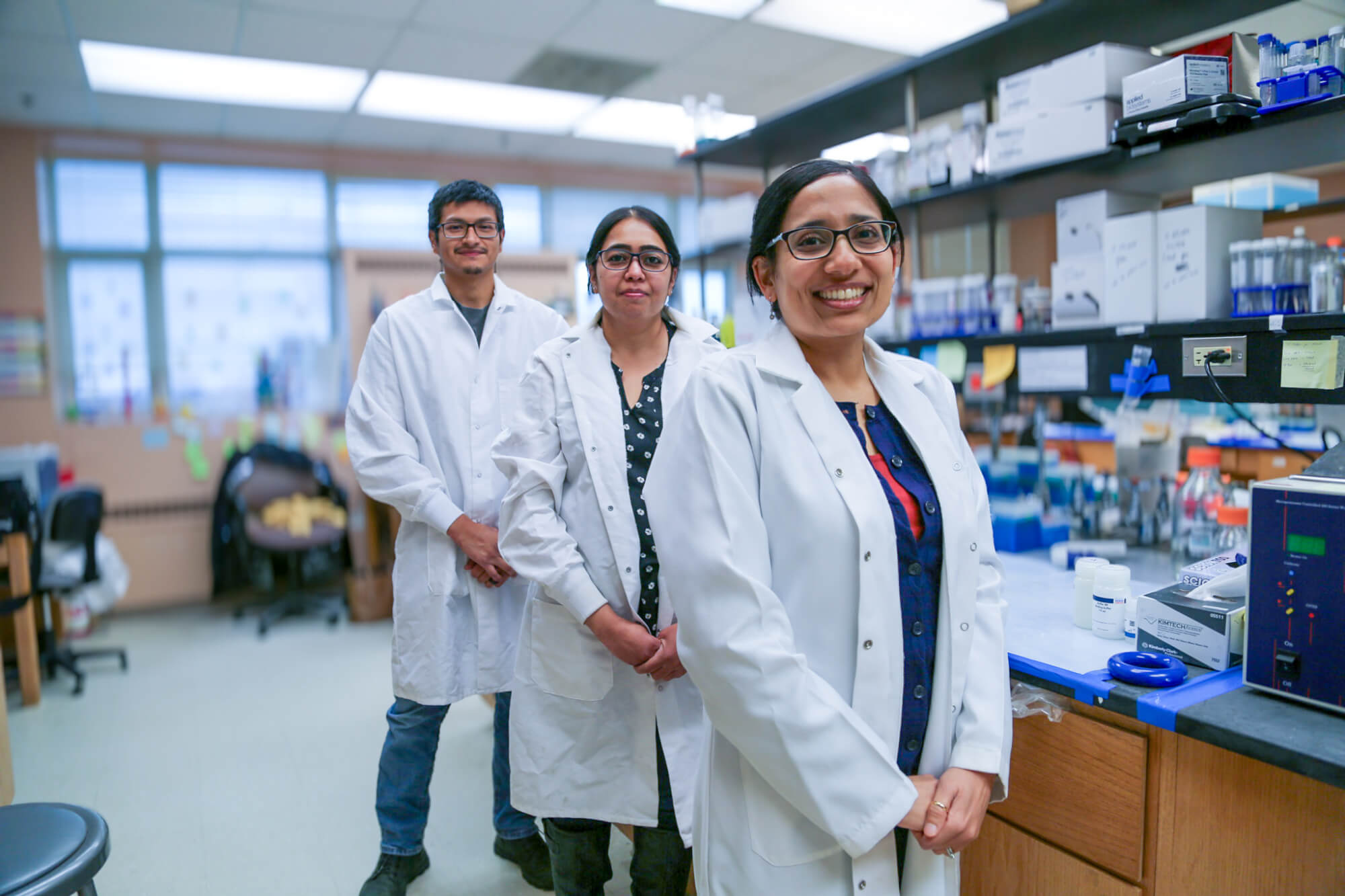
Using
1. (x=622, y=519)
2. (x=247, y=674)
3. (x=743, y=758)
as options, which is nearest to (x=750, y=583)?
(x=743, y=758)

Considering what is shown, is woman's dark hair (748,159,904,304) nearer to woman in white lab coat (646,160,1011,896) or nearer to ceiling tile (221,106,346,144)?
woman in white lab coat (646,160,1011,896)

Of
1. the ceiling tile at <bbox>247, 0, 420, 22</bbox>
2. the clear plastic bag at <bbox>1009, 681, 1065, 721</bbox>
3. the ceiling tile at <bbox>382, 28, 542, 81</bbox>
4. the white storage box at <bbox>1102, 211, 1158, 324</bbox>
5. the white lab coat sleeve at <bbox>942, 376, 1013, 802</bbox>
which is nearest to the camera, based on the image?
the white lab coat sleeve at <bbox>942, 376, 1013, 802</bbox>

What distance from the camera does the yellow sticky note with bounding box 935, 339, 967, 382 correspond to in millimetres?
2436

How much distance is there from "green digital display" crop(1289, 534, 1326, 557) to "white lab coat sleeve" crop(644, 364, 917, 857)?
2.19 ft

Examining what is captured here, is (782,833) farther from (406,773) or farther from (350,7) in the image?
(350,7)

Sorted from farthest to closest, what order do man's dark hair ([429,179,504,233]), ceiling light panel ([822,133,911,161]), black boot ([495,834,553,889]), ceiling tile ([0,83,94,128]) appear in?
ceiling tile ([0,83,94,128])
ceiling light panel ([822,133,911,161])
black boot ([495,834,553,889])
man's dark hair ([429,179,504,233])

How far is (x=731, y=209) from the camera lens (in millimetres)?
3203

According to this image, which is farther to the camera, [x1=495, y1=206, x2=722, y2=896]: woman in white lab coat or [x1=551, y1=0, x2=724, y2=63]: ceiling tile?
[x1=551, y1=0, x2=724, y2=63]: ceiling tile

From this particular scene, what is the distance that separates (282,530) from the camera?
482 centimetres

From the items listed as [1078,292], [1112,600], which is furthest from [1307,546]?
[1078,292]

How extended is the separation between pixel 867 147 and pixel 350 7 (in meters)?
2.25

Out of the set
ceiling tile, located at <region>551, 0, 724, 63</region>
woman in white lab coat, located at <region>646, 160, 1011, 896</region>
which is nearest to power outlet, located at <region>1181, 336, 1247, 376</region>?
woman in white lab coat, located at <region>646, 160, 1011, 896</region>

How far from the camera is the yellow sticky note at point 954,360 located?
2436 mm

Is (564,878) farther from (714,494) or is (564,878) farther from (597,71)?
Answer: (597,71)
